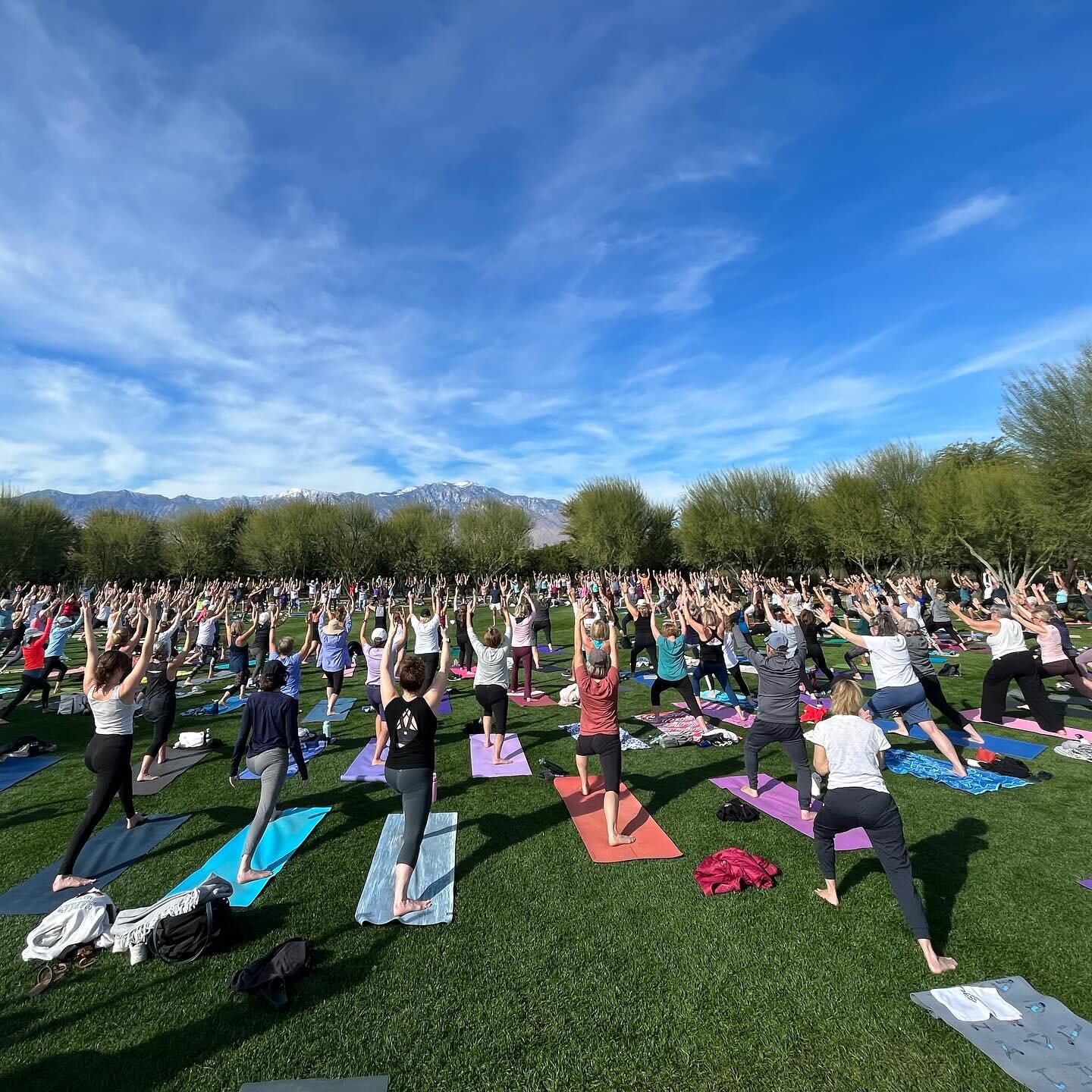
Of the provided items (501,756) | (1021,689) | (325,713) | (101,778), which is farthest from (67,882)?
(1021,689)

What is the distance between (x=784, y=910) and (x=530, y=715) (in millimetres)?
7441

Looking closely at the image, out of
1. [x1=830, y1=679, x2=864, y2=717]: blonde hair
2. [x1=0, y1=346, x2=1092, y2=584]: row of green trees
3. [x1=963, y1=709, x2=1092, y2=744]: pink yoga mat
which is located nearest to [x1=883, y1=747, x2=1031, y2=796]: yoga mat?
[x1=963, y1=709, x2=1092, y2=744]: pink yoga mat

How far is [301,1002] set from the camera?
13.1 ft

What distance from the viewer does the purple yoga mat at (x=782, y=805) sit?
6.23 meters

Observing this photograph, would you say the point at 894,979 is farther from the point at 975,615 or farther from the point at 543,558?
the point at 543,558

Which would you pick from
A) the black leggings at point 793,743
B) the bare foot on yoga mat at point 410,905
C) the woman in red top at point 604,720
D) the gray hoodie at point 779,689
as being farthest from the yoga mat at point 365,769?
the gray hoodie at point 779,689

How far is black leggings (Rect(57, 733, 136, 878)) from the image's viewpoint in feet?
17.9

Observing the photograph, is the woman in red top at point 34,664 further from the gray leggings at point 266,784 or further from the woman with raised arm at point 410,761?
the woman with raised arm at point 410,761

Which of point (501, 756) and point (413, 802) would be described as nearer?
point (413, 802)

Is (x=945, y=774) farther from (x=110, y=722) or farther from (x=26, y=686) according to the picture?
(x=26, y=686)

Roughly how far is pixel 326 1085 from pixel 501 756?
593 centimetres

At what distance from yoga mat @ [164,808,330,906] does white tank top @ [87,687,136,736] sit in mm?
1632

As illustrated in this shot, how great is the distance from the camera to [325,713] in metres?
12.3

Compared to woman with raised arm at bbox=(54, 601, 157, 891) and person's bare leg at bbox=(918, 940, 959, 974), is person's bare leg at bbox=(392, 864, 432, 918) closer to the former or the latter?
woman with raised arm at bbox=(54, 601, 157, 891)
